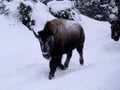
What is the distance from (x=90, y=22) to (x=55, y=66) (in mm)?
9987

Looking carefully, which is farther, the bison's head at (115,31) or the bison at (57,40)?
the bison's head at (115,31)

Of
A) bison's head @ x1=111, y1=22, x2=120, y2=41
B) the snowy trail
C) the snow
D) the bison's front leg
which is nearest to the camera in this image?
the snowy trail

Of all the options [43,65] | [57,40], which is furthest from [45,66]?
[57,40]

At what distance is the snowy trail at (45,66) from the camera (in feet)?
29.7

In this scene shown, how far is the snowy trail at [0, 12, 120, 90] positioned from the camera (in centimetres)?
905

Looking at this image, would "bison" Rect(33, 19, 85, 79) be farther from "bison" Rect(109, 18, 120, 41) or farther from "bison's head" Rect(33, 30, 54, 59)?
"bison" Rect(109, 18, 120, 41)

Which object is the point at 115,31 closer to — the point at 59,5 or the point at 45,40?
the point at 45,40

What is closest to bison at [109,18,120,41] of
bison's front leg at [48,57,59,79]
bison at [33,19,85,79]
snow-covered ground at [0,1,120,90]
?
snow-covered ground at [0,1,120,90]

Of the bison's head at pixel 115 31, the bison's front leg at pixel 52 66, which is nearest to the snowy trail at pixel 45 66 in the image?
the bison's front leg at pixel 52 66

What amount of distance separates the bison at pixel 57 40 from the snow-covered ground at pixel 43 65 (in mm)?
481

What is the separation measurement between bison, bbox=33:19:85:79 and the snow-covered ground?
1.58 ft

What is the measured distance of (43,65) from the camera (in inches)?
444

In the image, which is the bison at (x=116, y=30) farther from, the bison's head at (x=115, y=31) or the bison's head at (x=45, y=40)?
the bison's head at (x=45, y=40)

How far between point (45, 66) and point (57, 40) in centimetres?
159
